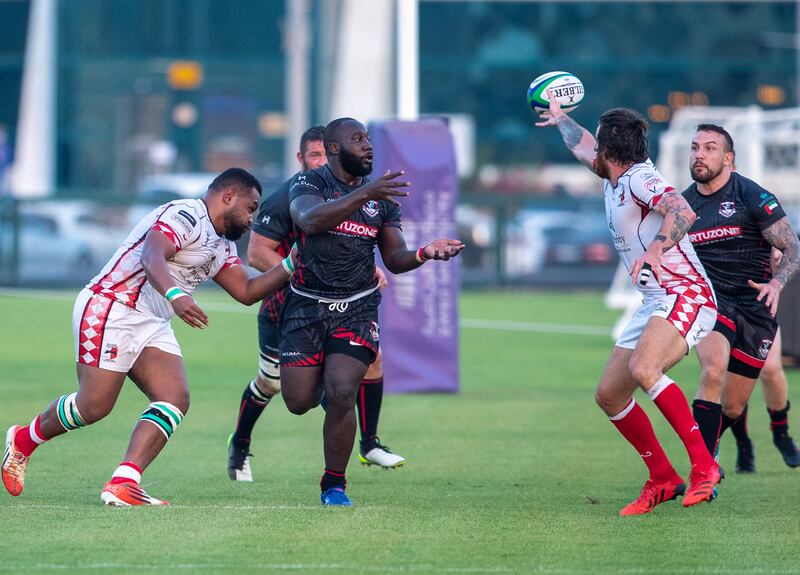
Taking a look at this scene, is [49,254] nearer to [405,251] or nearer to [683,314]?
[405,251]

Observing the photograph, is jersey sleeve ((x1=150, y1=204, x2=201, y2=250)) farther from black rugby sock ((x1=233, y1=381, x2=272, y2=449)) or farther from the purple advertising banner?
the purple advertising banner

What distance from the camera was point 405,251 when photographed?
8328 millimetres

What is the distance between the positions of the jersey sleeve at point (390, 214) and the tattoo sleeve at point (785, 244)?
7.71 ft

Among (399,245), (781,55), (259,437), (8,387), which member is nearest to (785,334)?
(259,437)

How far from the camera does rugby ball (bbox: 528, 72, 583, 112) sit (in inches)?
377

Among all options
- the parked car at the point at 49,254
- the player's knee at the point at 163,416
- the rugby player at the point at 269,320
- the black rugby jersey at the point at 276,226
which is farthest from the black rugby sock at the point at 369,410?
the parked car at the point at 49,254

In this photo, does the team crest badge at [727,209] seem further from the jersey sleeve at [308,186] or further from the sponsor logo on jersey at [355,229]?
the jersey sleeve at [308,186]

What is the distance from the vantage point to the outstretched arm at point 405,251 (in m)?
7.89

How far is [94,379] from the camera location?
325 inches

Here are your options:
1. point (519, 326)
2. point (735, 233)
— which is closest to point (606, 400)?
point (735, 233)

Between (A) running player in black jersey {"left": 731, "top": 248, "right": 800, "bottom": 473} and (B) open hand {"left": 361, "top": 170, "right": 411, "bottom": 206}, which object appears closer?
(B) open hand {"left": 361, "top": 170, "right": 411, "bottom": 206}

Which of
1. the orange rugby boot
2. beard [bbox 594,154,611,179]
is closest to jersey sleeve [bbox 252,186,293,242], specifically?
beard [bbox 594,154,611,179]

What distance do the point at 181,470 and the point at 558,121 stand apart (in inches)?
131

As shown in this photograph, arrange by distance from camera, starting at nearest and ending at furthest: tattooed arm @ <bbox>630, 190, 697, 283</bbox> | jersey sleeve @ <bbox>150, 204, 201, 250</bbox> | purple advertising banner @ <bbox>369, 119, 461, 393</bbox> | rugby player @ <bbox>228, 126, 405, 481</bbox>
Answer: tattooed arm @ <bbox>630, 190, 697, 283</bbox>
jersey sleeve @ <bbox>150, 204, 201, 250</bbox>
rugby player @ <bbox>228, 126, 405, 481</bbox>
purple advertising banner @ <bbox>369, 119, 461, 393</bbox>
